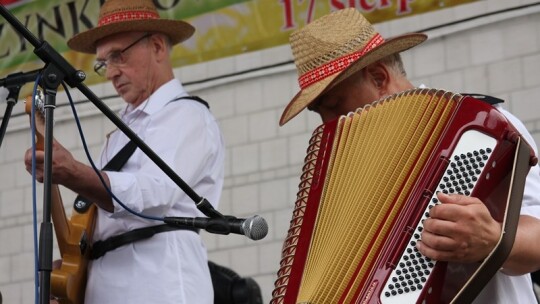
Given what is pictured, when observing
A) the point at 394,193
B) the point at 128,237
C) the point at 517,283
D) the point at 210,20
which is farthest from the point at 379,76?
the point at 210,20

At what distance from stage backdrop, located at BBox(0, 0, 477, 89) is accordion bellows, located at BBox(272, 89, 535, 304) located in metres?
3.21

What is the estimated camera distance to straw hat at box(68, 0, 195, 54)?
5312 mm

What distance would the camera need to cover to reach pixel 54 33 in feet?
25.6

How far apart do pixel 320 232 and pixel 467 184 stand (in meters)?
0.47

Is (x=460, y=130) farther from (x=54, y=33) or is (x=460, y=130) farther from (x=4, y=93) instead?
(x=54, y=33)

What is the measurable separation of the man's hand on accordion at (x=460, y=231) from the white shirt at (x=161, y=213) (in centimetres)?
153

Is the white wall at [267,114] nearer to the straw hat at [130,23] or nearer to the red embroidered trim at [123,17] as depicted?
the straw hat at [130,23]

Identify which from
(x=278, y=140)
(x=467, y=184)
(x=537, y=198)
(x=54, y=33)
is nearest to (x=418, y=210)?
(x=467, y=184)

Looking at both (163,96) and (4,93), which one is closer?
(4,93)

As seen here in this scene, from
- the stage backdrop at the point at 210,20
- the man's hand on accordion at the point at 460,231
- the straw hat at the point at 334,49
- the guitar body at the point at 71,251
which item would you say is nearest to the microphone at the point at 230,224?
the straw hat at the point at 334,49

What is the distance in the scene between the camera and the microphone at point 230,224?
12.8 ft

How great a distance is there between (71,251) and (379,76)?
1.41 m

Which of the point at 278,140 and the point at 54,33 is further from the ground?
the point at 54,33

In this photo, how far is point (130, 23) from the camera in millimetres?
5293
